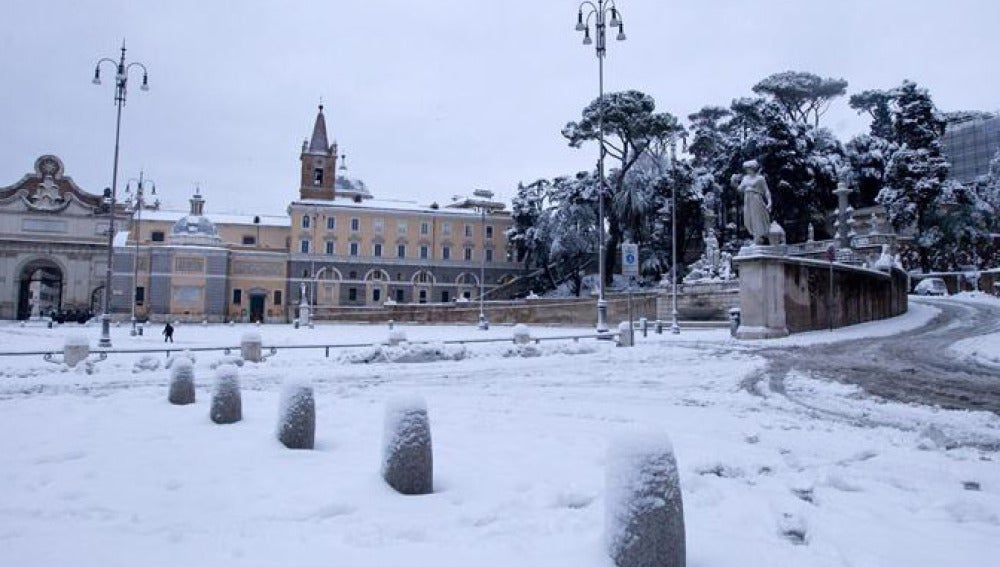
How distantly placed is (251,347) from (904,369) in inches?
586

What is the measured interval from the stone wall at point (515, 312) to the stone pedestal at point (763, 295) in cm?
1573

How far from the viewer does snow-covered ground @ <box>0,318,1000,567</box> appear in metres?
3.88

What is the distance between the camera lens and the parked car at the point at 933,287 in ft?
137

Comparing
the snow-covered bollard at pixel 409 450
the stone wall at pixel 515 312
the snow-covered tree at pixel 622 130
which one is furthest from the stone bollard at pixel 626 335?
the snow-covered tree at pixel 622 130

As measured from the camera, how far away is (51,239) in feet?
220

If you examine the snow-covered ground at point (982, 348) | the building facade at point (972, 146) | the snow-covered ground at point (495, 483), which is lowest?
the snow-covered ground at point (495, 483)

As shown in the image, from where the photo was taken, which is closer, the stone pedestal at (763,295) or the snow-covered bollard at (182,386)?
the snow-covered bollard at (182,386)

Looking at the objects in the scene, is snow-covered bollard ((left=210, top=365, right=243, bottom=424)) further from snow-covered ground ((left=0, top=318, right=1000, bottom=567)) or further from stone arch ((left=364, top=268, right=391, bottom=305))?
stone arch ((left=364, top=268, right=391, bottom=305))

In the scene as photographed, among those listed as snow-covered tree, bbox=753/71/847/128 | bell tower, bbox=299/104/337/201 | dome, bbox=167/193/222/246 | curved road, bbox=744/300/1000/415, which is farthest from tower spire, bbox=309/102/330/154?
curved road, bbox=744/300/1000/415

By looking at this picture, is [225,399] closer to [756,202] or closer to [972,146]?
[756,202]

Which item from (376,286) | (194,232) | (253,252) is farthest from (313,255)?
(194,232)

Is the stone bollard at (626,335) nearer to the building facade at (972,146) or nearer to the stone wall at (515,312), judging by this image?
the stone wall at (515,312)

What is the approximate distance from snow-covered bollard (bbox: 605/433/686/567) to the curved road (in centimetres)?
680

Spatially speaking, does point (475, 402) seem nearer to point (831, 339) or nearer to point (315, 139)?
point (831, 339)
